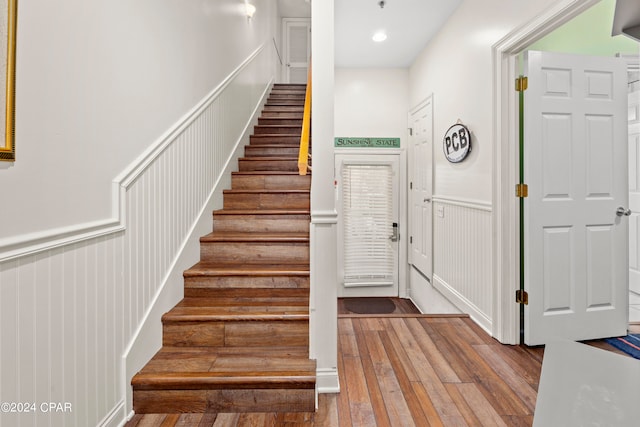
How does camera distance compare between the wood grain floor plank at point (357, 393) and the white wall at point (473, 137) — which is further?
the white wall at point (473, 137)

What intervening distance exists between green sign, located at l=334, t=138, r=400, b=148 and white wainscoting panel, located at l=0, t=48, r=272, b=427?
2390 millimetres

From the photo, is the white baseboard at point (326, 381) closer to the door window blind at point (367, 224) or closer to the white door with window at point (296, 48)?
the door window blind at point (367, 224)

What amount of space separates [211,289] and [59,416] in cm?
105

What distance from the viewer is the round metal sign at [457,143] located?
114 inches

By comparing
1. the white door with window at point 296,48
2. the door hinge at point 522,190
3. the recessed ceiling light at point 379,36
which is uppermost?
the white door with window at point 296,48

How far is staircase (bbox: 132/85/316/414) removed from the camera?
1.61 metres

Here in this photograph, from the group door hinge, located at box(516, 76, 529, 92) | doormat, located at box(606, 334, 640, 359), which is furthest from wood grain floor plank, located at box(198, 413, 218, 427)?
door hinge, located at box(516, 76, 529, 92)

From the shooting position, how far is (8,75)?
95 centimetres

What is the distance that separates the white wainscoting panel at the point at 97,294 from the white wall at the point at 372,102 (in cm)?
251

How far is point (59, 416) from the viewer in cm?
117

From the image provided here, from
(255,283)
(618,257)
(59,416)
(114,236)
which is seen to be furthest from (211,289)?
(618,257)

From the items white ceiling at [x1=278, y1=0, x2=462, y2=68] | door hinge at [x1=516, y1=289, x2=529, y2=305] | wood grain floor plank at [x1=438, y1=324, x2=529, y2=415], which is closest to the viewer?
wood grain floor plank at [x1=438, y1=324, x2=529, y2=415]

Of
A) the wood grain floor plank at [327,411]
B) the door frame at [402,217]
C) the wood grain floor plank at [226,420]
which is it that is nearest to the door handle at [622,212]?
the wood grain floor plank at [327,411]

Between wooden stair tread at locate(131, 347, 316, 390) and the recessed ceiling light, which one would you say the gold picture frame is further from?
the recessed ceiling light
